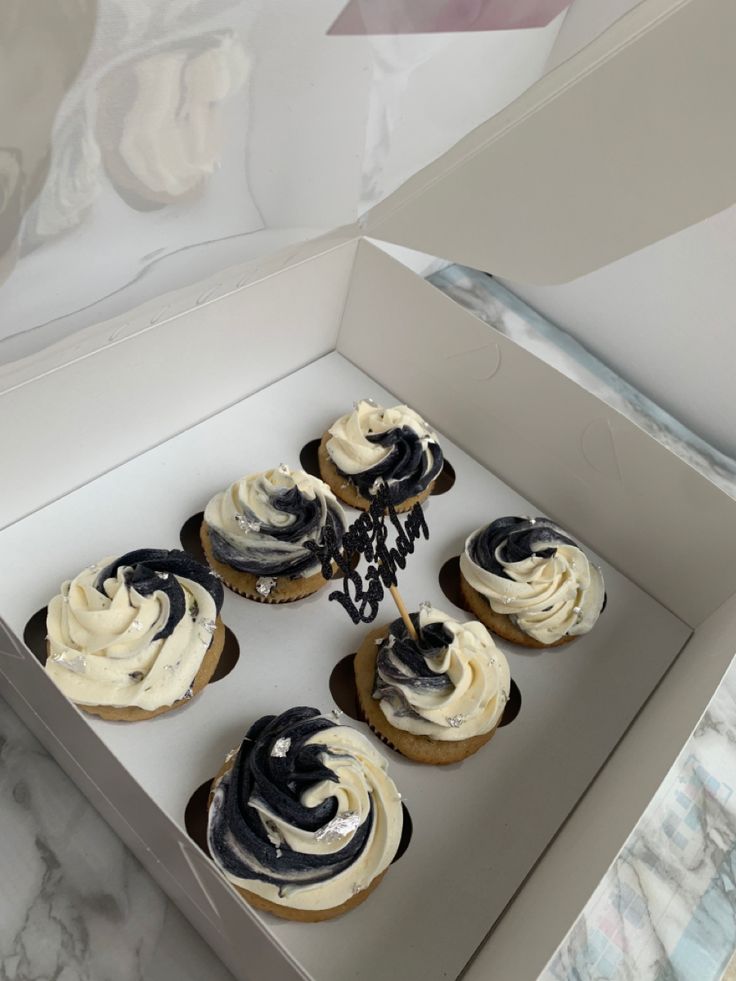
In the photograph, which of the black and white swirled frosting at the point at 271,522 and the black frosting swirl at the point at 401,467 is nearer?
the black and white swirled frosting at the point at 271,522

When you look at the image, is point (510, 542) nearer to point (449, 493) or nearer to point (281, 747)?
point (449, 493)

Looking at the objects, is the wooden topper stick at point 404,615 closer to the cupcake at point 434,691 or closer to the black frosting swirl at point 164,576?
the cupcake at point 434,691

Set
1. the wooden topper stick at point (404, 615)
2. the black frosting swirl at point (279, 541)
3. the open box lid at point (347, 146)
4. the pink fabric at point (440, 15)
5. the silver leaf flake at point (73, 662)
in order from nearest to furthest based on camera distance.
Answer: the open box lid at point (347, 146) → the pink fabric at point (440, 15) → the silver leaf flake at point (73, 662) → the wooden topper stick at point (404, 615) → the black frosting swirl at point (279, 541)

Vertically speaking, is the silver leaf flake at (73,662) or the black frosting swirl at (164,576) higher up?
the black frosting swirl at (164,576)

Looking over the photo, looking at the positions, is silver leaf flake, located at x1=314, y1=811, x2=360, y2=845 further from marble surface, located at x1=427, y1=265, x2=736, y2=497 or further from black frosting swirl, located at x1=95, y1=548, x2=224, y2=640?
marble surface, located at x1=427, y1=265, x2=736, y2=497

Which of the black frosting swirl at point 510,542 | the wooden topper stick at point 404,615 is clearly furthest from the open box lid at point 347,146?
the wooden topper stick at point 404,615

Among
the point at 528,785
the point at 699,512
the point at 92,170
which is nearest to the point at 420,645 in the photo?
the point at 528,785

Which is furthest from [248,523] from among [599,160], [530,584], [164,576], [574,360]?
[574,360]
